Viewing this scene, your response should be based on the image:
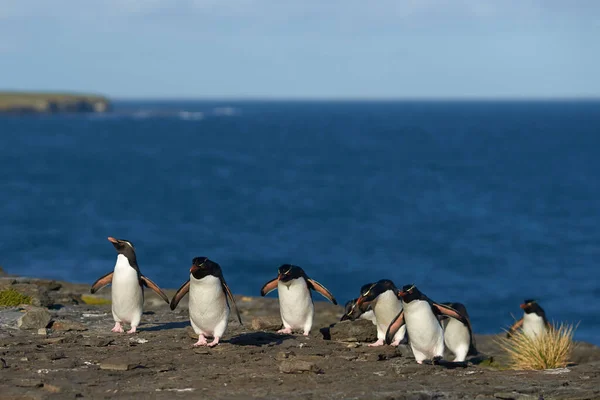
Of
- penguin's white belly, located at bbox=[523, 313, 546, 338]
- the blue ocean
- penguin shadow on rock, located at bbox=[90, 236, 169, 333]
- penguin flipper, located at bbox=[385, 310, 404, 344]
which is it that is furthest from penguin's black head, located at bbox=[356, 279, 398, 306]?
the blue ocean

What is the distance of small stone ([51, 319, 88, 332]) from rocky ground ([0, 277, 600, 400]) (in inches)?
1.0

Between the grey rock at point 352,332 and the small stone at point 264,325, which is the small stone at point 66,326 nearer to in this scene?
the small stone at point 264,325

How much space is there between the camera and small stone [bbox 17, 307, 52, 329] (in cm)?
1566

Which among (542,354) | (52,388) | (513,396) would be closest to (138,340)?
(52,388)

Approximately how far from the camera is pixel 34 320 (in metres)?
15.7

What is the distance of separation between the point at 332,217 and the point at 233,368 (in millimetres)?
57350

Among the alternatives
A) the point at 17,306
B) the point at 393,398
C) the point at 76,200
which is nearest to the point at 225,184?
the point at 76,200

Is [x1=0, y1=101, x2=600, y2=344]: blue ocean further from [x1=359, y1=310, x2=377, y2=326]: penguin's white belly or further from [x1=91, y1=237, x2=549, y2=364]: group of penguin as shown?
[x1=91, y1=237, x2=549, y2=364]: group of penguin

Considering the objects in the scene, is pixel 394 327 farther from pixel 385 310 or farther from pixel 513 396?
pixel 513 396

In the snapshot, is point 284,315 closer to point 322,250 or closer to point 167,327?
point 167,327

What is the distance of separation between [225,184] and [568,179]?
3697 centimetres

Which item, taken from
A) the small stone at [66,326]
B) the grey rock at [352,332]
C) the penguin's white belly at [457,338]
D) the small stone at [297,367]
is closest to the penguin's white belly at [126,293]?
the small stone at [66,326]

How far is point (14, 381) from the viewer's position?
12141 mm

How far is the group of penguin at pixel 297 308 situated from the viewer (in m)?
14.8
